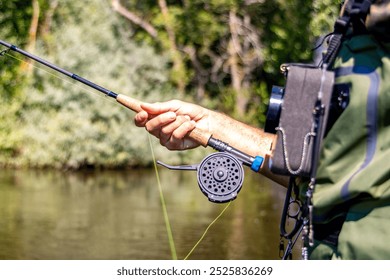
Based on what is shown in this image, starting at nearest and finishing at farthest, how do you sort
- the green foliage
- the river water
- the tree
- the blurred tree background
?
the river water
the green foliage
the blurred tree background
the tree

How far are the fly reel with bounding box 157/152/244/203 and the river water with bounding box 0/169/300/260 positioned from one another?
5123mm

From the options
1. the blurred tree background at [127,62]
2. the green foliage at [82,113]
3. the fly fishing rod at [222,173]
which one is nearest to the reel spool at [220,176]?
the fly fishing rod at [222,173]

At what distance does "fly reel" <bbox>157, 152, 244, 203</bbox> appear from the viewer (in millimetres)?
2053

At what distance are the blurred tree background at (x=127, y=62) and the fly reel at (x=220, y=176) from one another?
9280 mm

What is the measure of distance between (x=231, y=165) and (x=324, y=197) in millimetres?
449

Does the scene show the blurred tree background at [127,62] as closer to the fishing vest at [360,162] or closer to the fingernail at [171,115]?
the fingernail at [171,115]

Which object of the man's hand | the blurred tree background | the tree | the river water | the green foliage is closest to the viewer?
the man's hand

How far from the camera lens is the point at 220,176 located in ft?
6.80

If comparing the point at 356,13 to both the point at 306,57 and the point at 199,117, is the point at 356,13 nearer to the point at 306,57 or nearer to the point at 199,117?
the point at 199,117

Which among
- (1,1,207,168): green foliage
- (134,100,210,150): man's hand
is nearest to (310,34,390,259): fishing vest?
(134,100,210,150): man's hand

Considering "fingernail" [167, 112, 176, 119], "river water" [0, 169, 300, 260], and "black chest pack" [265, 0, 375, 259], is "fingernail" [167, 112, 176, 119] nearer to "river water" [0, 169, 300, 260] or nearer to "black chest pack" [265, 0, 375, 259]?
"black chest pack" [265, 0, 375, 259]

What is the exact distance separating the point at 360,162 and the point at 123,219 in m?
7.69

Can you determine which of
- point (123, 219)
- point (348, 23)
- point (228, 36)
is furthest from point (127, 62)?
point (348, 23)

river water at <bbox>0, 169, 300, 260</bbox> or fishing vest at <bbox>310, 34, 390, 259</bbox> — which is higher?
fishing vest at <bbox>310, 34, 390, 259</bbox>
